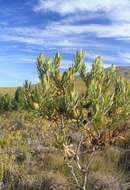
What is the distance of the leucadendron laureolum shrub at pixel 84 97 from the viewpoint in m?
6.62

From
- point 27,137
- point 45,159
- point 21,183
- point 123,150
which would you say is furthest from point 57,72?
point 27,137

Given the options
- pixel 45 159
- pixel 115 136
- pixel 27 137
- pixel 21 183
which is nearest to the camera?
pixel 115 136

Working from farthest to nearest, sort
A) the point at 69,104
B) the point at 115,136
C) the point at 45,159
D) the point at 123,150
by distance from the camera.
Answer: the point at 123,150 → the point at 45,159 → the point at 115,136 → the point at 69,104

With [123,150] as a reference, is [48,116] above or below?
above

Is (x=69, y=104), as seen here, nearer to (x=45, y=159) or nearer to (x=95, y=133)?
(x=95, y=133)

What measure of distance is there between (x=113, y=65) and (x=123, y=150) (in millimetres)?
6997

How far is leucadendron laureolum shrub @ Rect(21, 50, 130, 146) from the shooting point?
21.7 ft

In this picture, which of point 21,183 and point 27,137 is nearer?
point 21,183

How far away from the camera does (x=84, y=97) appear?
22.5ft

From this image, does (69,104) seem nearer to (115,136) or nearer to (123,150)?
(115,136)

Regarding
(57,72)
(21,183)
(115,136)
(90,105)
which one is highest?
(57,72)

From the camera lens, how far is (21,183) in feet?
33.1

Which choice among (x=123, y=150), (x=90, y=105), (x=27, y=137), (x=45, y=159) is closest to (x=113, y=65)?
(x=90, y=105)

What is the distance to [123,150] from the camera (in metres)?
13.9
